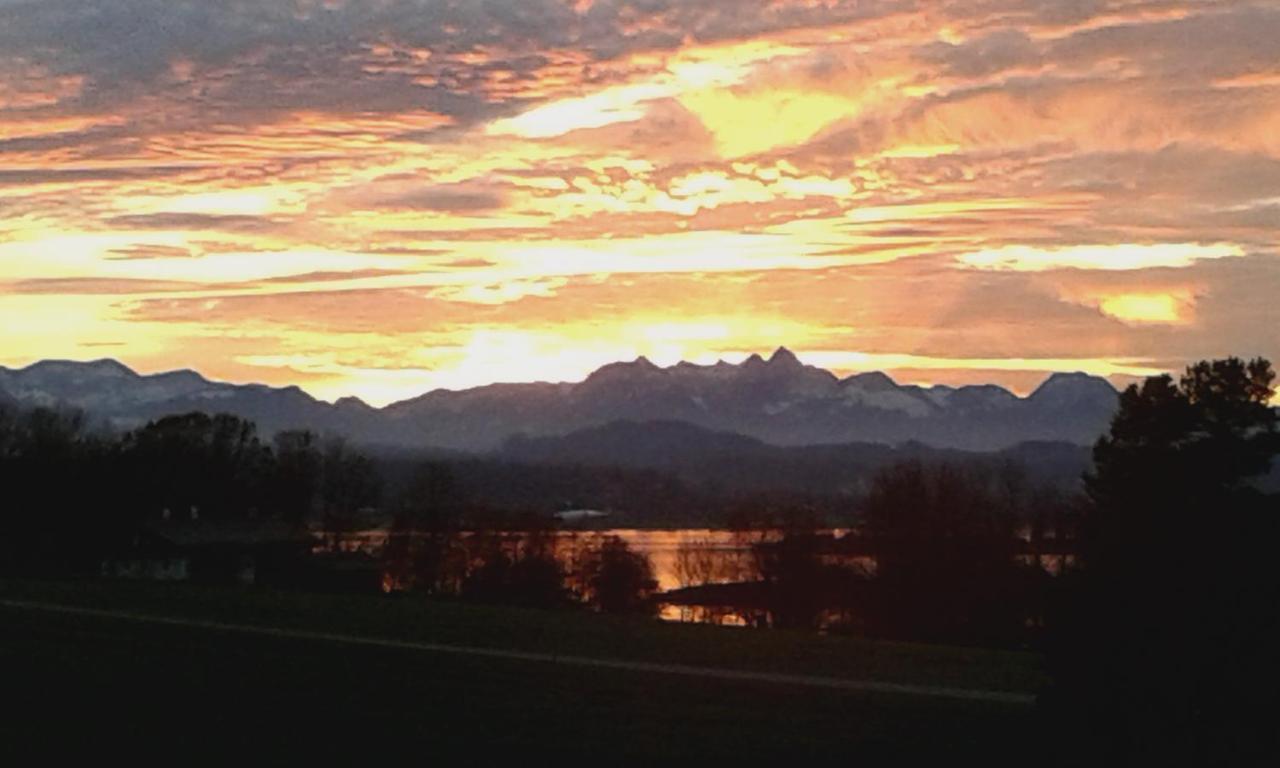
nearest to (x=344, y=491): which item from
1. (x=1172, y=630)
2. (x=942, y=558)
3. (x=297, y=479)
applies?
(x=297, y=479)

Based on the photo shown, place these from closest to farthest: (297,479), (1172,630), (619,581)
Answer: (1172,630)
(619,581)
(297,479)

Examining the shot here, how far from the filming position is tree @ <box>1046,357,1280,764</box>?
1275cm

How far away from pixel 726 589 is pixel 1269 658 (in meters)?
42.2

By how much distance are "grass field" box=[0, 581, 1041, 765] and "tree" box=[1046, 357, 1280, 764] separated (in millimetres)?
1649

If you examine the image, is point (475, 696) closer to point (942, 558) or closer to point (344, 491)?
point (942, 558)

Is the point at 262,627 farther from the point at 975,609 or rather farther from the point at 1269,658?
the point at 975,609

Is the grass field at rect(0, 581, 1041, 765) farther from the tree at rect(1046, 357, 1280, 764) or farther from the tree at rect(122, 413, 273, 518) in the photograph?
the tree at rect(122, 413, 273, 518)

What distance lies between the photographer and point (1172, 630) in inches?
507

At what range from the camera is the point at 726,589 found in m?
54.6

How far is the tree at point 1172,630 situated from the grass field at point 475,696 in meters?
1.65

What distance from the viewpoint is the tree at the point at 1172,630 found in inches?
502

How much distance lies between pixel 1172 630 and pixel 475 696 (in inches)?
318

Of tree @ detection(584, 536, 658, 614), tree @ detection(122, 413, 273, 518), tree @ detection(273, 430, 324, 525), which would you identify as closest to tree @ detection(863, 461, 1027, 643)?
tree @ detection(584, 536, 658, 614)

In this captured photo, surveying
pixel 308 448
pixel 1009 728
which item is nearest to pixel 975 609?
pixel 1009 728
